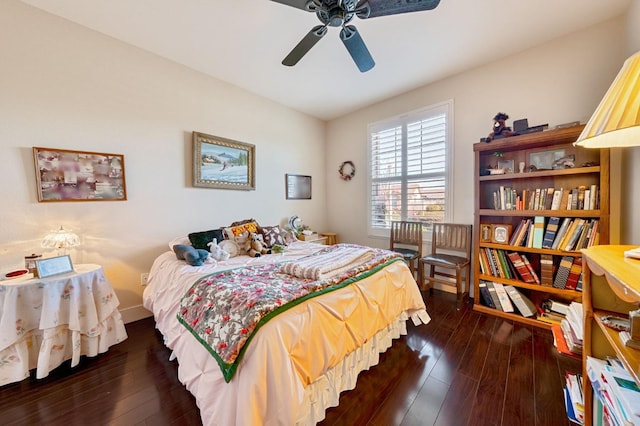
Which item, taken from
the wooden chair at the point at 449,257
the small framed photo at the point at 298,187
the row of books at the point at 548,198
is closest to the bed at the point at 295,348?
the wooden chair at the point at 449,257

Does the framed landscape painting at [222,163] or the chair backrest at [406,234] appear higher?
the framed landscape painting at [222,163]

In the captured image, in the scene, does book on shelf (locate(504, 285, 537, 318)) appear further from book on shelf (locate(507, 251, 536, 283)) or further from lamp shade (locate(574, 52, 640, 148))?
lamp shade (locate(574, 52, 640, 148))

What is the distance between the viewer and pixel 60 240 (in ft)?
6.01

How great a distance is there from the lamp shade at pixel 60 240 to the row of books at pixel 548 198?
13.2 feet

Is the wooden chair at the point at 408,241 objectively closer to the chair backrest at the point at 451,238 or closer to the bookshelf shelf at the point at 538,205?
the chair backrest at the point at 451,238

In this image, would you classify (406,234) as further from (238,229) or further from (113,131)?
(113,131)

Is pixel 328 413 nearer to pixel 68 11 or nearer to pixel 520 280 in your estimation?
pixel 520 280

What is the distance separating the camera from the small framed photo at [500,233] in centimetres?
239

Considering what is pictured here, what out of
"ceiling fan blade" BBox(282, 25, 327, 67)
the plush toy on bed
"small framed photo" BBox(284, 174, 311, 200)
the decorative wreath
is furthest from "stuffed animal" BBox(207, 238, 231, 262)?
the decorative wreath

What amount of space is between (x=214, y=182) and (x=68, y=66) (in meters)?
1.53

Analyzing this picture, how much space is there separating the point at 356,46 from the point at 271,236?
2.03 metres

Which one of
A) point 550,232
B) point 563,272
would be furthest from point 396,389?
point 550,232

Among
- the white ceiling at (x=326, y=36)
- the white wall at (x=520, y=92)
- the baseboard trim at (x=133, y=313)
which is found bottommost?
the baseboard trim at (x=133, y=313)

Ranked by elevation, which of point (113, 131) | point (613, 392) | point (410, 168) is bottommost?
point (613, 392)
